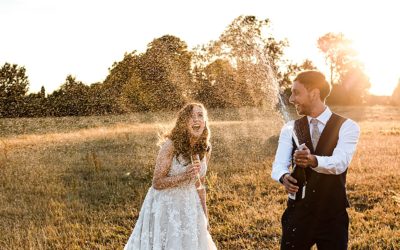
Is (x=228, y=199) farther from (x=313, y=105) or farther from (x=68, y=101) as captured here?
(x=68, y=101)

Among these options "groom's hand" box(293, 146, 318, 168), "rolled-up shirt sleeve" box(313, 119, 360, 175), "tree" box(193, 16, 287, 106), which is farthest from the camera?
"tree" box(193, 16, 287, 106)

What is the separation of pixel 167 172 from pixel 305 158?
211 centimetres

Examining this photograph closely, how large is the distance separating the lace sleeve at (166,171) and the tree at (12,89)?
45035 millimetres

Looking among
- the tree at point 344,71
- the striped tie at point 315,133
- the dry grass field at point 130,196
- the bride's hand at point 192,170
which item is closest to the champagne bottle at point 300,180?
the striped tie at point 315,133

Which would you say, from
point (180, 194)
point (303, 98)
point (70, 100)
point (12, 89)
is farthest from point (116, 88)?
point (303, 98)

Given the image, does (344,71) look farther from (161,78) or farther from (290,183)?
(290,183)

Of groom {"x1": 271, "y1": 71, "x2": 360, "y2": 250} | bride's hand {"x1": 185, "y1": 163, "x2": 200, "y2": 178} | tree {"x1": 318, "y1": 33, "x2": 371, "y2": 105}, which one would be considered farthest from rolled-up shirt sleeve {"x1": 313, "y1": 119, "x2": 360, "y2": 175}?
tree {"x1": 318, "y1": 33, "x2": 371, "y2": 105}

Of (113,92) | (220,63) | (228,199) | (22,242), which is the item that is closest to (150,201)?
(22,242)

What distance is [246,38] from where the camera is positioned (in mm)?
22094

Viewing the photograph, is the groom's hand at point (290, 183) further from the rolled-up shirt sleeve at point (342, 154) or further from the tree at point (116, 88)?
the tree at point (116, 88)

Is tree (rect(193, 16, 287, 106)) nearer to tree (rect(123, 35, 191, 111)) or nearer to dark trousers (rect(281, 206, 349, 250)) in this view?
tree (rect(123, 35, 191, 111))

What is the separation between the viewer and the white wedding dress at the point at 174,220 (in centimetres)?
571

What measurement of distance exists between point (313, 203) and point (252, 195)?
648 cm

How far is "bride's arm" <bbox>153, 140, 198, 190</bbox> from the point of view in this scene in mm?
5527
